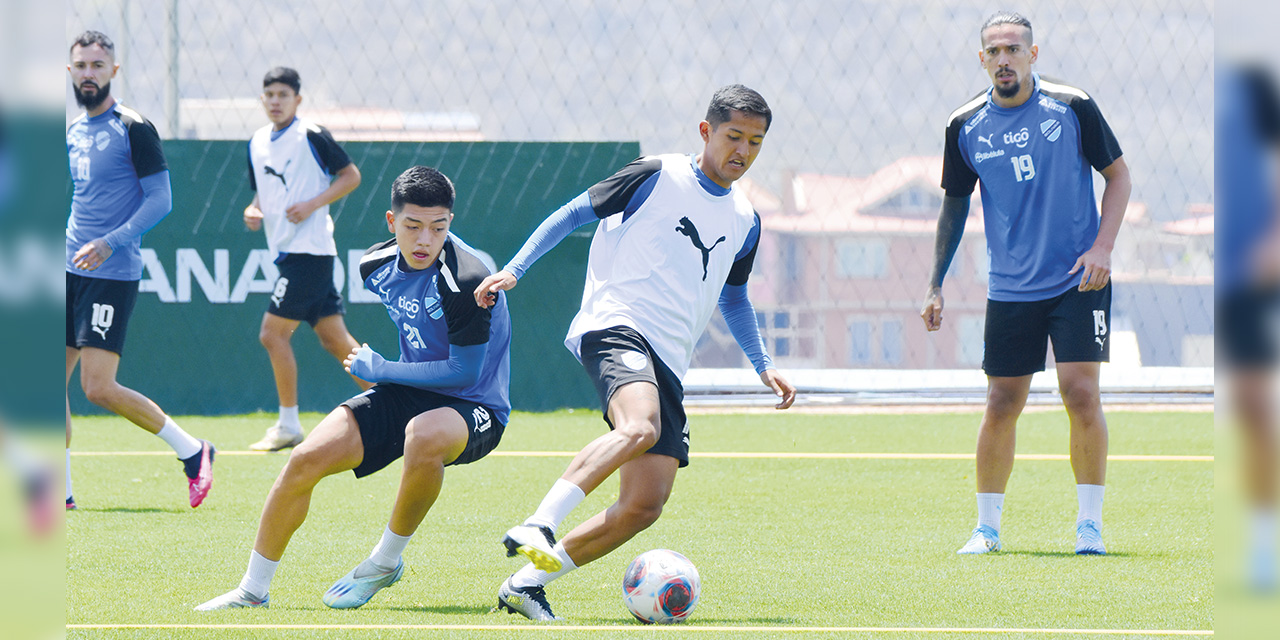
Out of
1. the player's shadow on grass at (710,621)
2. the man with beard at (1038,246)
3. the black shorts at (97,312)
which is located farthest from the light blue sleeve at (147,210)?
the man with beard at (1038,246)

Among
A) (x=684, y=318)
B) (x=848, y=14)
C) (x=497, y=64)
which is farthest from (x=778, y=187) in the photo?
(x=684, y=318)

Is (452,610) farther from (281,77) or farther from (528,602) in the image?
(281,77)

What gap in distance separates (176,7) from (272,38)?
74 centimetres

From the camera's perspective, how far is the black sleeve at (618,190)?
162 inches

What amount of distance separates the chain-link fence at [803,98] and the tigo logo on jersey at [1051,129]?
209 inches

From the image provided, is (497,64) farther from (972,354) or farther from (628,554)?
(628,554)

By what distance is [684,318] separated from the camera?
4.13m

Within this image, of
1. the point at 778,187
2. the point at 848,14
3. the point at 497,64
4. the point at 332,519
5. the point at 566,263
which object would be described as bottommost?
the point at 332,519

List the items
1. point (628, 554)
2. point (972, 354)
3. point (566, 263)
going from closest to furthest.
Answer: point (628, 554) < point (566, 263) < point (972, 354)

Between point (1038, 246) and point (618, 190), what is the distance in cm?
177

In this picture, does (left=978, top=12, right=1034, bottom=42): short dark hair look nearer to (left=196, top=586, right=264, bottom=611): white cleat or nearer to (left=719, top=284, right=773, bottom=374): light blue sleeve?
(left=719, top=284, right=773, bottom=374): light blue sleeve

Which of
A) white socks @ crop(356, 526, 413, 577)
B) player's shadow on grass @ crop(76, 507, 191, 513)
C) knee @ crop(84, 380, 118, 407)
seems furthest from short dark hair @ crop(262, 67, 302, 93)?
white socks @ crop(356, 526, 413, 577)

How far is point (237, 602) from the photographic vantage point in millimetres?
3633

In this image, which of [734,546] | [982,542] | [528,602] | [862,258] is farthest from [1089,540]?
[862,258]
